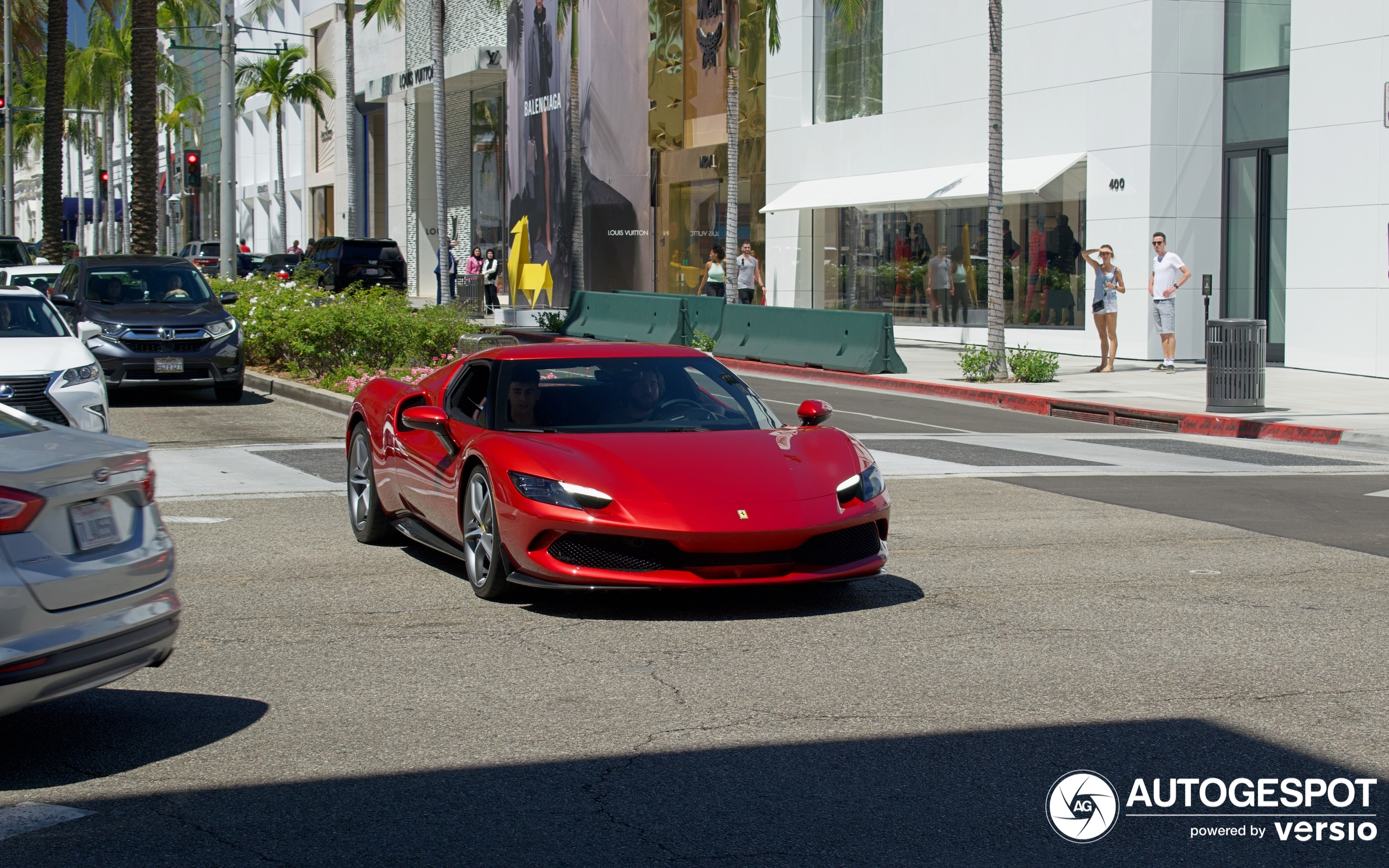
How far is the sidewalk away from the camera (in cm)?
1725

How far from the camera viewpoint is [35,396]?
12539 millimetres

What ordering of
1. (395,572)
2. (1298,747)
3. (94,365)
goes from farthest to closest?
(94,365)
(395,572)
(1298,747)

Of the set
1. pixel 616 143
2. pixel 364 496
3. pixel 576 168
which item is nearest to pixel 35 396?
pixel 364 496

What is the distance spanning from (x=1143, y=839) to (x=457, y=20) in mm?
57470

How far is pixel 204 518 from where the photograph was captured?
34.0 feet

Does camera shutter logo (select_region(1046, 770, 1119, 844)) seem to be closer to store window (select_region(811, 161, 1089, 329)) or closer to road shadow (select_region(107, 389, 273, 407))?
road shadow (select_region(107, 389, 273, 407))

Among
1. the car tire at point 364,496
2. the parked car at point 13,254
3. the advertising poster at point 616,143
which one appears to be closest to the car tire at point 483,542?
the car tire at point 364,496

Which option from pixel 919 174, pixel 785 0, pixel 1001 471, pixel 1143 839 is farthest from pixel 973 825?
pixel 785 0

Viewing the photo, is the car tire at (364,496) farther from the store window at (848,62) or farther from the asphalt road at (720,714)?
the store window at (848,62)

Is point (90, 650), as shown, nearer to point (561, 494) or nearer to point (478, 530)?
point (561, 494)

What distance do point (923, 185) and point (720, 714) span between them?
88.4 feet

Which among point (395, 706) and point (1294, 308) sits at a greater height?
point (1294, 308)

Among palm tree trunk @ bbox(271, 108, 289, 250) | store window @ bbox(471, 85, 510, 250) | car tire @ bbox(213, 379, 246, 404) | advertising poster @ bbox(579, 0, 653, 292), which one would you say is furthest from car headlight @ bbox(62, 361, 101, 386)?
palm tree trunk @ bbox(271, 108, 289, 250)

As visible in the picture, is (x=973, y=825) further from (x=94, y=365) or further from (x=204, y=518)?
(x=94, y=365)
